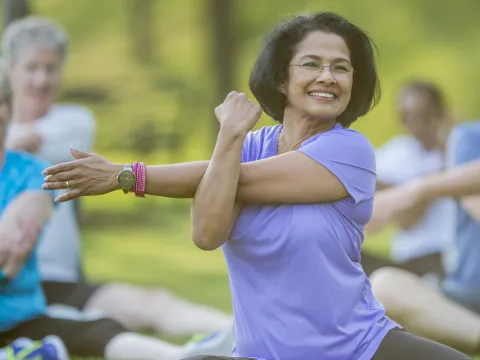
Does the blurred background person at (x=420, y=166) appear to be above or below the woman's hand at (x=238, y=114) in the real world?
below

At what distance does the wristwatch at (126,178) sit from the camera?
8.30ft

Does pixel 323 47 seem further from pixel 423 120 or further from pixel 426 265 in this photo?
pixel 423 120

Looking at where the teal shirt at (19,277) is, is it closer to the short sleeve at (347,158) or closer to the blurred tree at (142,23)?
the short sleeve at (347,158)

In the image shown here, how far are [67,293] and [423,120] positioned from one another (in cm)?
269

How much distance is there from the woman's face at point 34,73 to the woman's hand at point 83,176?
2.79 metres

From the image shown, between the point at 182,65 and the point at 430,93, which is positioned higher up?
the point at 430,93

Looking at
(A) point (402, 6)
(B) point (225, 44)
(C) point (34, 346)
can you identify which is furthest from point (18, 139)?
(A) point (402, 6)

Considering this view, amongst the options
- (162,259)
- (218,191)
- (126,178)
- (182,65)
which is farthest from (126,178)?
(182,65)

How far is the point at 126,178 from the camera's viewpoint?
2533mm

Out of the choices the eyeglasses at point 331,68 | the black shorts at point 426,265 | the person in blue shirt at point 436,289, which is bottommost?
the black shorts at point 426,265

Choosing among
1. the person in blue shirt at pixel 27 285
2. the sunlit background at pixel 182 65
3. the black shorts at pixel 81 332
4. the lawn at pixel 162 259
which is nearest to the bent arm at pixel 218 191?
the person in blue shirt at pixel 27 285

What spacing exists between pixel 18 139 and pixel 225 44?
8.43m

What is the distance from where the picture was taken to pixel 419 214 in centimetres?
621

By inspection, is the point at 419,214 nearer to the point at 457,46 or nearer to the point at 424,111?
the point at 424,111
